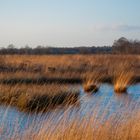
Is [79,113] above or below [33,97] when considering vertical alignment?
above

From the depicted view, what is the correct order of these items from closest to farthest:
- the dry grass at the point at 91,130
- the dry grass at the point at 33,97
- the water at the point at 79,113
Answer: the dry grass at the point at 91,130, the water at the point at 79,113, the dry grass at the point at 33,97

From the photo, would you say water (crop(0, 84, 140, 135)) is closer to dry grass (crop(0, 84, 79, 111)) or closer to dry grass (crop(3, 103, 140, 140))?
dry grass (crop(3, 103, 140, 140))

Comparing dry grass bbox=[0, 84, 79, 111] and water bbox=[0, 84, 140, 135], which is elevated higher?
water bbox=[0, 84, 140, 135]

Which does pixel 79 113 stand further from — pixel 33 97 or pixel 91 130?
pixel 33 97

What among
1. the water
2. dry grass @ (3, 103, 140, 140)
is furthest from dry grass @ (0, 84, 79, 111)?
dry grass @ (3, 103, 140, 140)

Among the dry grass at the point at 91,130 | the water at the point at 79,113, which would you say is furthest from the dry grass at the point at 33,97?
the dry grass at the point at 91,130

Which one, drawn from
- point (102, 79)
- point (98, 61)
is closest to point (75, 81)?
point (102, 79)

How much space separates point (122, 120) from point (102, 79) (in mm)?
13793

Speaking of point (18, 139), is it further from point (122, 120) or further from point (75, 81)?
point (75, 81)

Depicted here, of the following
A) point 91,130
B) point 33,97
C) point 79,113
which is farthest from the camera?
point 33,97

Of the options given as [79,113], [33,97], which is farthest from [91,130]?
[33,97]

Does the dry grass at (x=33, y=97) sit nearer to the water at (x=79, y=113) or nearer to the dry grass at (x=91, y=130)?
the water at (x=79, y=113)

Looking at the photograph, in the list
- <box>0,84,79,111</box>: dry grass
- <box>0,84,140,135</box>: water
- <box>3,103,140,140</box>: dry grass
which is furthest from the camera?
<box>0,84,79,111</box>: dry grass

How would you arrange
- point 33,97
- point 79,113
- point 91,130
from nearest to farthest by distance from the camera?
point 91,130 → point 79,113 → point 33,97
